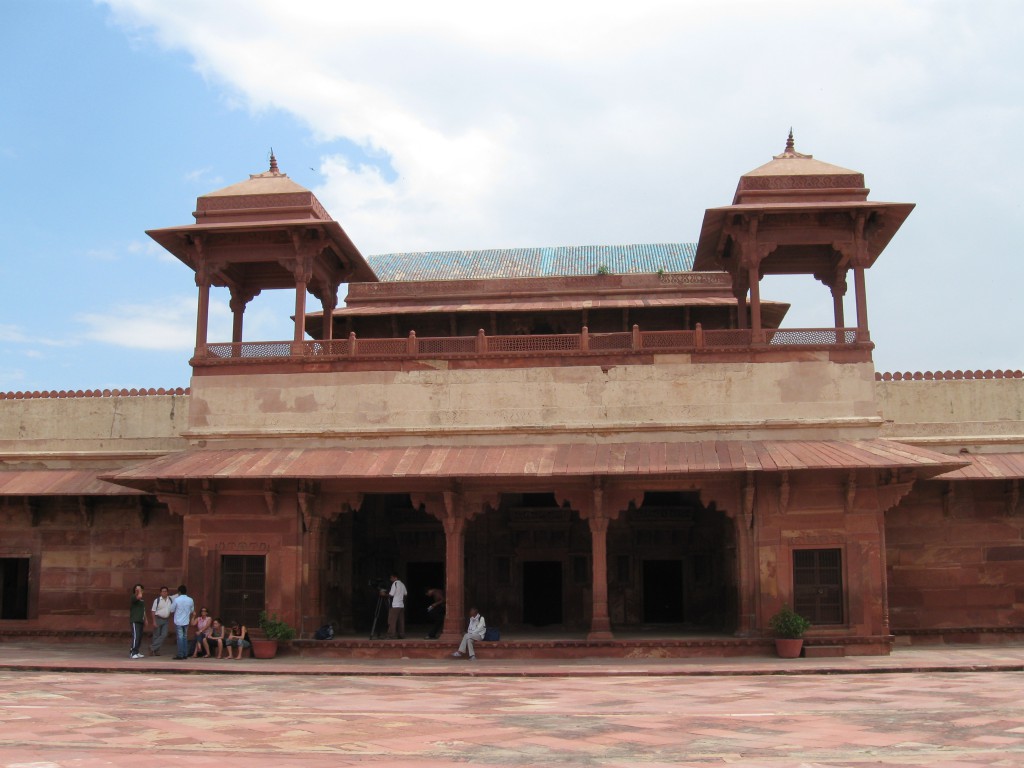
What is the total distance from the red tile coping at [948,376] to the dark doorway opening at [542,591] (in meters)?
7.59

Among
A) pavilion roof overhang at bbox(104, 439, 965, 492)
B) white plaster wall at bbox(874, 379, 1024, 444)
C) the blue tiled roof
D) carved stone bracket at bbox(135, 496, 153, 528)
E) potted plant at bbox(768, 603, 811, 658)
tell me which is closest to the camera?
potted plant at bbox(768, 603, 811, 658)

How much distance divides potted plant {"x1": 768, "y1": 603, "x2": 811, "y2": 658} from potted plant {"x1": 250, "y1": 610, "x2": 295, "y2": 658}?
780cm

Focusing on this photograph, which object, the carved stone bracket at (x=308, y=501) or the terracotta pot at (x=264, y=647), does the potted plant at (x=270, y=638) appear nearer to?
the terracotta pot at (x=264, y=647)

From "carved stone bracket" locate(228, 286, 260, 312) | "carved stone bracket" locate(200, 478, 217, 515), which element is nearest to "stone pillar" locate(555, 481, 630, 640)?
"carved stone bracket" locate(200, 478, 217, 515)

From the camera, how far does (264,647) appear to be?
1720 centimetres

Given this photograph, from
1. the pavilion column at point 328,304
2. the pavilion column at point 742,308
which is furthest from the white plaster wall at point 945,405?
the pavilion column at point 328,304

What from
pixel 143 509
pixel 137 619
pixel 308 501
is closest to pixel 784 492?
pixel 308 501

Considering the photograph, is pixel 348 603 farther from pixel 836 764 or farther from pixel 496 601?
pixel 836 764

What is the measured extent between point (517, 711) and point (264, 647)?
7564mm

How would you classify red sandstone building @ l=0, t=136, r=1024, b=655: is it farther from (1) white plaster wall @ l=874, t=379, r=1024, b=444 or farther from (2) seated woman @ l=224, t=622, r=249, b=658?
→ (2) seated woman @ l=224, t=622, r=249, b=658

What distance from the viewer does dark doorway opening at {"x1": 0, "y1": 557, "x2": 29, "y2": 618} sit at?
2120cm

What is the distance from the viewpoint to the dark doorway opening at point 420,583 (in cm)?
2241

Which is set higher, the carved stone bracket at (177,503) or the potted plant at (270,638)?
the carved stone bracket at (177,503)

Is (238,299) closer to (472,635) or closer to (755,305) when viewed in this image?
(472,635)
